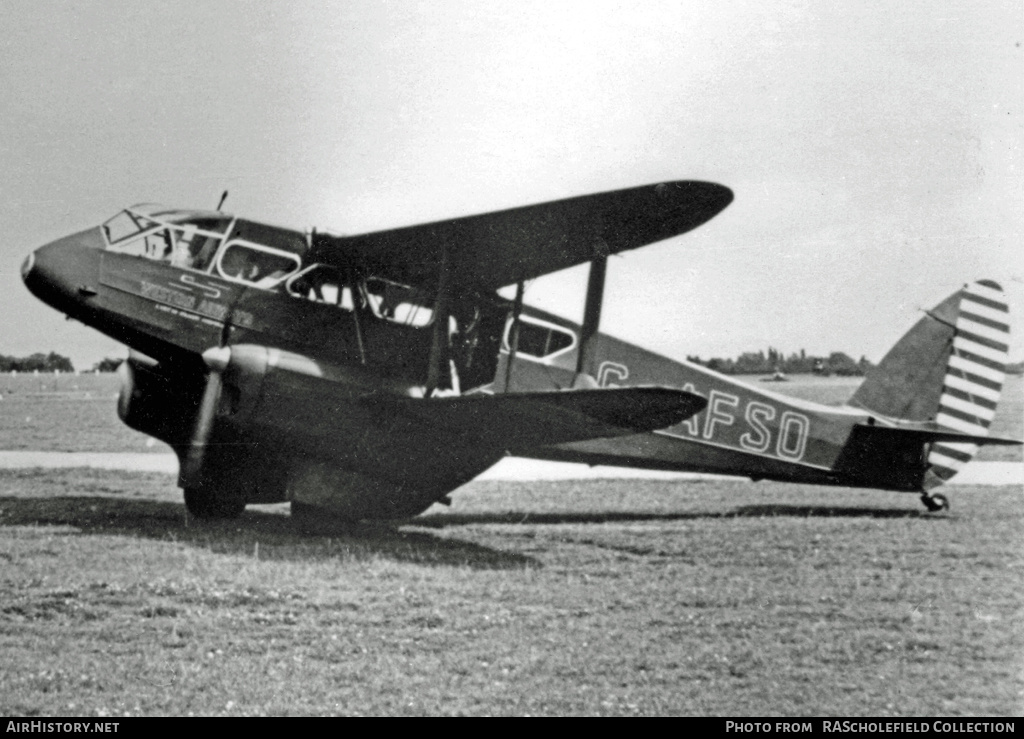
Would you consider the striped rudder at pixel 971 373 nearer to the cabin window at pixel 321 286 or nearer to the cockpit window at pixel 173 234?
the cabin window at pixel 321 286

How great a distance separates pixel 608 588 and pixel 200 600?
2.60 meters

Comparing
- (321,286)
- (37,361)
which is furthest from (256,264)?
(37,361)

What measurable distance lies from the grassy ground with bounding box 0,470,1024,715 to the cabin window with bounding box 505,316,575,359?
67.0 inches

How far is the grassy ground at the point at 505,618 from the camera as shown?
435 cm

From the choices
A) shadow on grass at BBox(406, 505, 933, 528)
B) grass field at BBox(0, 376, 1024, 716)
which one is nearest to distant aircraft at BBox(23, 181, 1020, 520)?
grass field at BBox(0, 376, 1024, 716)

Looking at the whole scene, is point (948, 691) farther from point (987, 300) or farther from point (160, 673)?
point (987, 300)

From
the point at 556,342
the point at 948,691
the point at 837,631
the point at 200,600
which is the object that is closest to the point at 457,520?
the point at 556,342

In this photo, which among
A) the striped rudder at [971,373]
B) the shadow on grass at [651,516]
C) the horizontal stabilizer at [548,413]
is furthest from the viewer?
the striped rudder at [971,373]

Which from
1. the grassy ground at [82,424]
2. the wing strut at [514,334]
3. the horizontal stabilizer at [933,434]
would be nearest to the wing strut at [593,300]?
the wing strut at [514,334]

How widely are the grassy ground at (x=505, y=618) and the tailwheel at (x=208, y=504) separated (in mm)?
206

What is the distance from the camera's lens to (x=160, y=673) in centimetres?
444

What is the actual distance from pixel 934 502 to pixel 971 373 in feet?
5.02

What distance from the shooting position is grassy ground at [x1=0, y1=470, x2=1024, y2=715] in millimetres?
4352

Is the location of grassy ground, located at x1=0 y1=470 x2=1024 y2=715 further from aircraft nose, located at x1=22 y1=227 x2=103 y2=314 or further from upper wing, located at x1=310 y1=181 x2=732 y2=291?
upper wing, located at x1=310 y1=181 x2=732 y2=291
